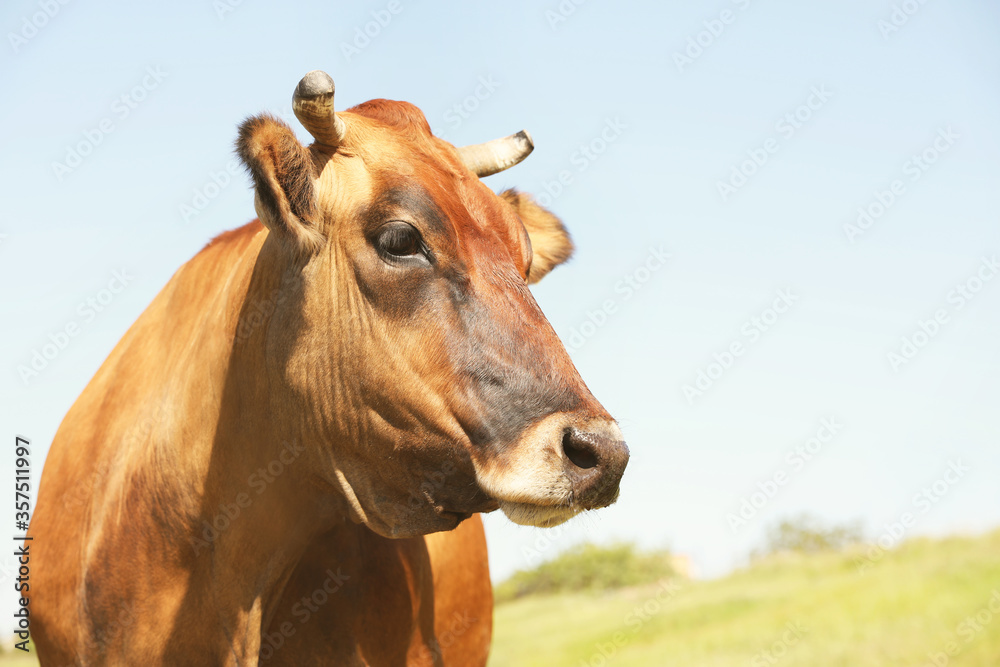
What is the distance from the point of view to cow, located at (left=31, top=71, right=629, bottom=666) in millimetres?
2896

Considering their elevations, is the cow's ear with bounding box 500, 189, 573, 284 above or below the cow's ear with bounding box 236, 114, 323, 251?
below

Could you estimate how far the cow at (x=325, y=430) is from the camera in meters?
2.90

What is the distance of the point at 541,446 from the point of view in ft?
8.91

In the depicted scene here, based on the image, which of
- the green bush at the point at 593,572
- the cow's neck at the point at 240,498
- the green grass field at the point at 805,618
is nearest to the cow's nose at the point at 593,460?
the cow's neck at the point at 240,498

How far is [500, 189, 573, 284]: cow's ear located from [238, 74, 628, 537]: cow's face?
130 centimetres

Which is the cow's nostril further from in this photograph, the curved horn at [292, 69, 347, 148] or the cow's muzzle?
the curved horn at [292, 69, 347, 148]

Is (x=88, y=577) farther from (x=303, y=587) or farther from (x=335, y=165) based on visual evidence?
(x=335, y=165)

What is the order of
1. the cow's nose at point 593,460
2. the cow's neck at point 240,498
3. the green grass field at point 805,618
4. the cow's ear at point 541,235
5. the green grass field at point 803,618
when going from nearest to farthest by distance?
the cow's nose at point 593,460
the cow's neck at point 240,498
the cow's ear at point 541,235
the green grass field at point 803,618
the green grass field at point 805,618

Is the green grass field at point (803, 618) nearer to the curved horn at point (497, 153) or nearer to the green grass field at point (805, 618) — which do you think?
the green grass field at point (805, 618)

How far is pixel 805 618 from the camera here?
2431cm

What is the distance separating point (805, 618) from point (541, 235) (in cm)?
2343

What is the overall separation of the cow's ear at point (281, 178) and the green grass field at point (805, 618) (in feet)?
48.7

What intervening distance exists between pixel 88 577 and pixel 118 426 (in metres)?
0.72

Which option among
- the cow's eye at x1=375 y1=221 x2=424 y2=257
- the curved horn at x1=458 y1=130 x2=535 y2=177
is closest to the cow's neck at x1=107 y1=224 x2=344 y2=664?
the cow's eye at x1=375 y1=221 x2=424 y2=257
